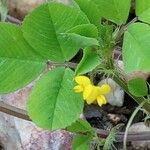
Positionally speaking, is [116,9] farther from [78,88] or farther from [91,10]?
[78,88]

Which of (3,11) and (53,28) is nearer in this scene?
(53,28)

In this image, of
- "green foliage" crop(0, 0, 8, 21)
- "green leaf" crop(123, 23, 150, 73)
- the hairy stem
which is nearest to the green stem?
"green leaf" crop(123, 23, 150, 73)

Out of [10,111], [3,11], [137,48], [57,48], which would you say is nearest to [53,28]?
[57,48]

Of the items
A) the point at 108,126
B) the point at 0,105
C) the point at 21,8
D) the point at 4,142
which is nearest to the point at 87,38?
the point at 0,105

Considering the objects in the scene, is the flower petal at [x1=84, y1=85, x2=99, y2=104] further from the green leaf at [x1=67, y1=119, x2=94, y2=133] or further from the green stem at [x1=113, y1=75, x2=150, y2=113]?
the green leaf at [x1=67, y1=119, x2=94, y2=133]

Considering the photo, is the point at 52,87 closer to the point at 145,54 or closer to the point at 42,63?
the point at 42,63
